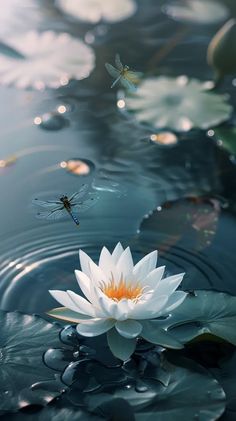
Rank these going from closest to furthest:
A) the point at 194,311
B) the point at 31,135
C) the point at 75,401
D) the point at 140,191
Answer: the point at 75,401 → the point at 194,311 → the point at 140,191 → the point at 31,135

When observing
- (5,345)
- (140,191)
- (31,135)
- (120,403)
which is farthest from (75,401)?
(31,135)

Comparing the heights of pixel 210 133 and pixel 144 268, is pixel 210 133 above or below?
above

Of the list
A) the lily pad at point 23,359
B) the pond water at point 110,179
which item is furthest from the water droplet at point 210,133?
the lily pad at point 23,359

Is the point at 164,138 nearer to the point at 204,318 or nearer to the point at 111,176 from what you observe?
the point at 111,176

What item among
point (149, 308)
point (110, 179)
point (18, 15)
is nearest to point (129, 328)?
point (149, 308)

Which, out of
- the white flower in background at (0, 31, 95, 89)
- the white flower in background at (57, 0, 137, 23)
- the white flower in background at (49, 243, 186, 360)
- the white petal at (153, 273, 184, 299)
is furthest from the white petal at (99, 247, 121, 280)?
the white flower in background at (57, 0, 137, 23)

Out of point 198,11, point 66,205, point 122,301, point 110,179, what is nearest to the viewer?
point 122,301

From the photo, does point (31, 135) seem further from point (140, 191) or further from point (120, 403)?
point (120, 403)
